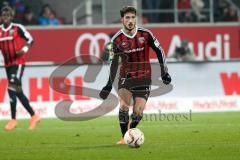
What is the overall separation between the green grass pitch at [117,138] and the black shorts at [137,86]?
855 millimetres

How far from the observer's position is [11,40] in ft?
60.5

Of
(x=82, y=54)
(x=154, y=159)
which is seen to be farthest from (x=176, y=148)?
(x=82, y=54)

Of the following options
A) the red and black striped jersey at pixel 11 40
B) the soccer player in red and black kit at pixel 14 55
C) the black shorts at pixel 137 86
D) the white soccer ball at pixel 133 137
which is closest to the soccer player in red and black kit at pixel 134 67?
the black shorts at pixel 137 86

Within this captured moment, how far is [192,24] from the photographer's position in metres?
27.9

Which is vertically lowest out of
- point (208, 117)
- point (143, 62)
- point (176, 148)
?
point (208, 117)

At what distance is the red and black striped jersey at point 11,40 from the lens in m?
18.3

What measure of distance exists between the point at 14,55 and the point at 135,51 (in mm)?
5493

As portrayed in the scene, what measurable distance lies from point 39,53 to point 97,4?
2.55 meters

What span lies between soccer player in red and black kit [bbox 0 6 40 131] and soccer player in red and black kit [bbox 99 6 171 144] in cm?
466

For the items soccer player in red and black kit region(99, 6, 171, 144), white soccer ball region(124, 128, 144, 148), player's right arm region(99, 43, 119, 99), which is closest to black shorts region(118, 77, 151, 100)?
soccer player in red and black kit region(99, 6, 171, 144)

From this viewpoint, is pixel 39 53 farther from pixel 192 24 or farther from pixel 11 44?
pixel 11 44

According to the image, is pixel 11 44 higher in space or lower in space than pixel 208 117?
higher

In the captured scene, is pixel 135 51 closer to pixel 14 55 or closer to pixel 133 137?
pixel 133 137

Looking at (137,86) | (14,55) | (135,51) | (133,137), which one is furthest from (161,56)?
(14,55)
